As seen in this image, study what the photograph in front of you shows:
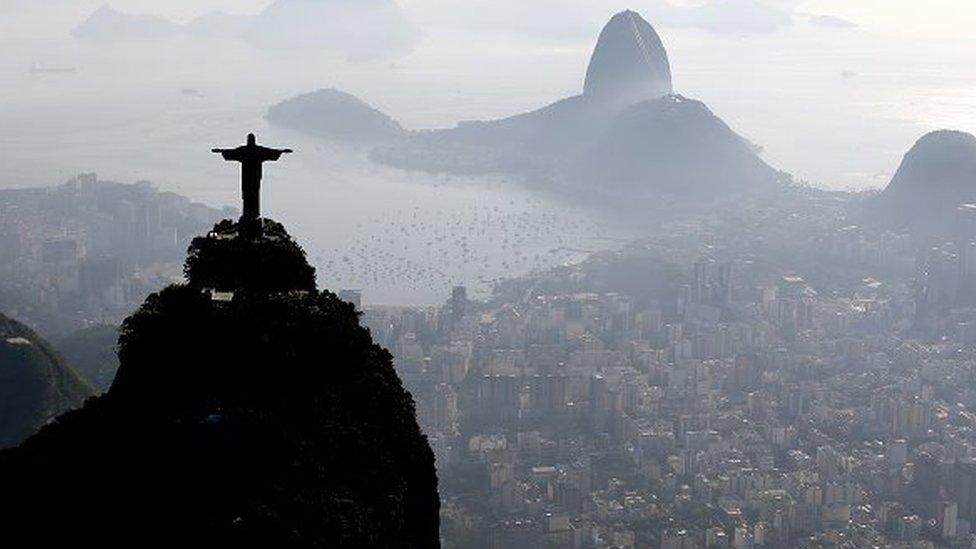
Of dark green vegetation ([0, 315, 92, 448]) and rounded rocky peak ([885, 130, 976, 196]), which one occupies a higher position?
rounded rocky peak ([885, 130, 976, 196])

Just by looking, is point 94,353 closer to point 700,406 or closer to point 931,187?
point 700,406

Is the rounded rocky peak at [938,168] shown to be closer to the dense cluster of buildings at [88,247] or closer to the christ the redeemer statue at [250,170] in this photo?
the dense cluster of buildings at [88,247]

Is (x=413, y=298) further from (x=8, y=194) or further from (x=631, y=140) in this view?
(x=631, y=140)

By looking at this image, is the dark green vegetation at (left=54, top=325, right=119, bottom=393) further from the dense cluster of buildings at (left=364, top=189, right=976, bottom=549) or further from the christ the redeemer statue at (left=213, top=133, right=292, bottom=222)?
the christ the redeemer statue at (left=213, top=133, right=292, bottom=222)

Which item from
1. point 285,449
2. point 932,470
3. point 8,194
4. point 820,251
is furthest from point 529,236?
point 285,449

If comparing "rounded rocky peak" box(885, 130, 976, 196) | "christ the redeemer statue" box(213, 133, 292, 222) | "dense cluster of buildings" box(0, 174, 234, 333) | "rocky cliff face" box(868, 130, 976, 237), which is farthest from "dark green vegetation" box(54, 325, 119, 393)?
"rounded rocky peak" box(885, 130, 976, 196)

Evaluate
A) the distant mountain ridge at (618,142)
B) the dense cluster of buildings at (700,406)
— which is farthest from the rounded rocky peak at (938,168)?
the dense cluster of buildings at (700,406)
